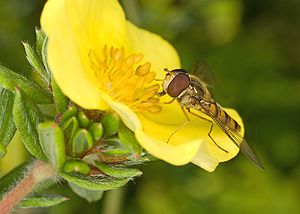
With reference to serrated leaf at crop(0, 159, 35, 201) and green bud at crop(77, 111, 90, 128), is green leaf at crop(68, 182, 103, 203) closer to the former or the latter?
serrated leaf at crop(0, 159, 35, 201)

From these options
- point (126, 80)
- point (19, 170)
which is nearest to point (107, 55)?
point (126, 80)

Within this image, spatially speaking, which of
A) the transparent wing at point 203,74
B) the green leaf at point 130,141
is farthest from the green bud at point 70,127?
the transparent wing at point 203,74

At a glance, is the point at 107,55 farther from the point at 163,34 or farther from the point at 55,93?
the point at 163,34

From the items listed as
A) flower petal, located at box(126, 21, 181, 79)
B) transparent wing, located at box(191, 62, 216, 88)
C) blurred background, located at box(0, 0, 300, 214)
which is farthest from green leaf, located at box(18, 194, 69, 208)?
blurred background, located at box(0, 0, 300, 214)

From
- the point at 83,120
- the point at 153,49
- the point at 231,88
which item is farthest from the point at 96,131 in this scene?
the point at 231,88

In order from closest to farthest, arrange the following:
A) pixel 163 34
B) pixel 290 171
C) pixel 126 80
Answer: pixel 126 80 → pixel 163 34 → pixel 290 171

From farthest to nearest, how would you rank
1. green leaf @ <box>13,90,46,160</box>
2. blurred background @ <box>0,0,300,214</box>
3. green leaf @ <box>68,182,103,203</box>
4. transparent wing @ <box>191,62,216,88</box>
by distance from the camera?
1. blurred background @ <box>0,0,300,214</box>
2. transparent wing @ <box>191,62,216,88</box>
3. green leaf @ <box>68,182,103,203</box>
4. green leaf @ <box>13,90,46,160</box>

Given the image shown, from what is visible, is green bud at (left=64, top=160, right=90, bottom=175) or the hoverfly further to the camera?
the hoverfly

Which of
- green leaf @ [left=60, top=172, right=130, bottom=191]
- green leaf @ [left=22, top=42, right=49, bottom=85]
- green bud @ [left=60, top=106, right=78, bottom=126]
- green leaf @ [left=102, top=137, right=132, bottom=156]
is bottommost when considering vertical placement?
green leaf @ [left=60, top=172, right=130, bottom=191]
